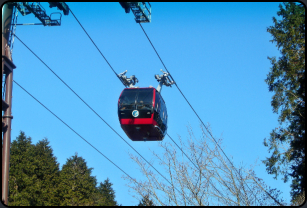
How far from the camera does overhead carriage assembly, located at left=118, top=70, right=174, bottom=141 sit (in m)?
18.5

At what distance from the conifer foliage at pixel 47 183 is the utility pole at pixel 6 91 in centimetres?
1224

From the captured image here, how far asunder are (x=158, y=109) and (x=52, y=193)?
1356cm

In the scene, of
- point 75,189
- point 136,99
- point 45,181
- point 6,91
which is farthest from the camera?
point 45,181

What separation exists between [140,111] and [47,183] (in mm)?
16756

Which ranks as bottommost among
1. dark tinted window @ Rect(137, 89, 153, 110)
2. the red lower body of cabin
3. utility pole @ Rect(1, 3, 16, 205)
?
utility pole @ Rect(1, 3, 16, 205)

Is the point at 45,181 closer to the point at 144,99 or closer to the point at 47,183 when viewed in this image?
the point at 47,183

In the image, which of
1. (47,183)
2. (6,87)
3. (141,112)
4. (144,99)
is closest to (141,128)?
(141,112)

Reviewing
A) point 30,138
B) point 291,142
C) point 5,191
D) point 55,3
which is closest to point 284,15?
Result: point 291,142

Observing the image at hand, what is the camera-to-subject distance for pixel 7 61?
1132 centimetres

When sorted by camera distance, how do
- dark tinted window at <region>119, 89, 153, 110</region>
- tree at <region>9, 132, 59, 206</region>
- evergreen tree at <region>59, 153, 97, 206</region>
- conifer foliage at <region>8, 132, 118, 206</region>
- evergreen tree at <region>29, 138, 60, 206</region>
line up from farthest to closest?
tree at <region>9, 132, 59, 206</region>
evergreen tree at <region>29, 138, 60, 206</region>
conifer foliage at <region>8, 132, 118, 206</region>
evergreen tree at <region>59, 153, 97, 206</region>
dark tinted window at <region>119, 89, 153, 110</region>

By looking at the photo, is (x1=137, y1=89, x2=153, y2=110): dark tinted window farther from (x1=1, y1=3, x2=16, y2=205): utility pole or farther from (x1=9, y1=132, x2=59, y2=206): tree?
(x1=9, y1=132, x2=59, y2=206): tree

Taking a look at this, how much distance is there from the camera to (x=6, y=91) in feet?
36.7

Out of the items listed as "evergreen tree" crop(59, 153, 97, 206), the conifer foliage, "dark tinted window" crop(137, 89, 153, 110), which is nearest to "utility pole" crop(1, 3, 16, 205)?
"dark tinted window" crop(137, 89, 153, 110)

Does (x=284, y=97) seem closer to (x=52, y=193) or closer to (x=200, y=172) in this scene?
(x=200, y=172)
